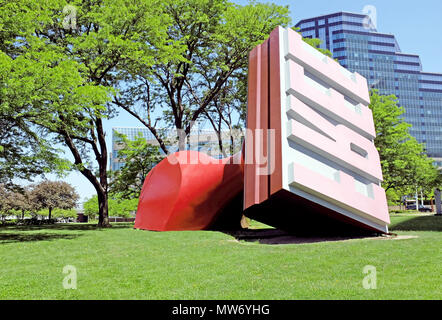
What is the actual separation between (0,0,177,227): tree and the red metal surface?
4344mm

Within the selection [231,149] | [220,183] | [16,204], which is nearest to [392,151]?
[231,149]

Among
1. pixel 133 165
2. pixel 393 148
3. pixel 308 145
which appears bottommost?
pixel 308 145

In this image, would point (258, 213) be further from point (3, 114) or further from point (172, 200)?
point (3, 114)

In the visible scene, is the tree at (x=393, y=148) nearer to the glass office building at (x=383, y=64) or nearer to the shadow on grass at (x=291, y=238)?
the shadow on grass at (x=291, y=238)

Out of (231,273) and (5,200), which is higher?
(5,200)

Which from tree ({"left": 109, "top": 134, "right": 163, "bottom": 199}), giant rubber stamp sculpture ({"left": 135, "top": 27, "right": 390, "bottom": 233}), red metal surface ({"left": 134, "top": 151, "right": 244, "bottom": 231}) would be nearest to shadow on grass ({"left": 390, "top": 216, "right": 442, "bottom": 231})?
A: giant rubber stamp sculpture ({"left": 135, "top": 27, "right": 390, "bottom": 233})

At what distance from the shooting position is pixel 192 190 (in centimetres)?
1908

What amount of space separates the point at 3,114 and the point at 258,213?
10.5 metres

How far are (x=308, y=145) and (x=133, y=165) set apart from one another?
20.5 meters

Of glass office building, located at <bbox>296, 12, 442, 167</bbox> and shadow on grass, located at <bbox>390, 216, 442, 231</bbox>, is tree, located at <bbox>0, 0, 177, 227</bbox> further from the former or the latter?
glass office building, located at <bbox>296, 12, 442, 167</bbox>

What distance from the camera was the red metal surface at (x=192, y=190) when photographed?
18.8 m

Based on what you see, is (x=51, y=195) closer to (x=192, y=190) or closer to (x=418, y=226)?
(x=192, y=190)

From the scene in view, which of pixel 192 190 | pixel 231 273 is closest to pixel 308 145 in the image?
pixel 231 273
